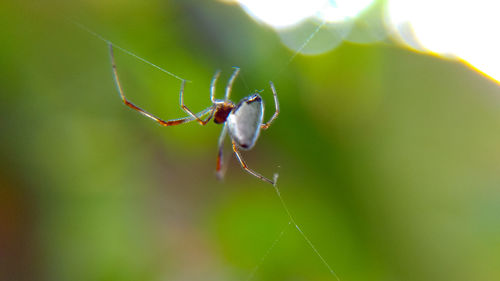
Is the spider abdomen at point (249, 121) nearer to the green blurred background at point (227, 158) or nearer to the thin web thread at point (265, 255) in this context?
the green blurred background at point (227, 158)

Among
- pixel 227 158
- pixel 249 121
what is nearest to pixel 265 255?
pixel 227 158

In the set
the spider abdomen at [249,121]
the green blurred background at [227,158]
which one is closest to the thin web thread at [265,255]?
the green blurred background at [227,158]

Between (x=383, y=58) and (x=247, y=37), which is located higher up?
(x=383, y=58)

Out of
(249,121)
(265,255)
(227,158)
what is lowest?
(265,255)

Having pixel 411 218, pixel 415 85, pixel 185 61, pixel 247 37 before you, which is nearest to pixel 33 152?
pixel 185 61

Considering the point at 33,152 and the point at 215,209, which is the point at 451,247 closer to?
the point at 215,209

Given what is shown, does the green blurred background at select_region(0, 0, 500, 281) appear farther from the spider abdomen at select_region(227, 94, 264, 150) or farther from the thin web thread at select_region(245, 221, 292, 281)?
the spider abdomen at select_region(227, 94, 264, 150)

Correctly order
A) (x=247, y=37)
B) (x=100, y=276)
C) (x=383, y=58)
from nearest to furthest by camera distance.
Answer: (x=100, y=276) < (x=247, y=37) < (x=383, y=58)

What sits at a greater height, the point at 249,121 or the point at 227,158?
the point at 249,121

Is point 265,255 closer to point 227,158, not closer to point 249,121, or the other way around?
point 227,158
